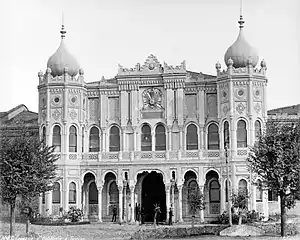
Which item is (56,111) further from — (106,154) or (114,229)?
(114,229)

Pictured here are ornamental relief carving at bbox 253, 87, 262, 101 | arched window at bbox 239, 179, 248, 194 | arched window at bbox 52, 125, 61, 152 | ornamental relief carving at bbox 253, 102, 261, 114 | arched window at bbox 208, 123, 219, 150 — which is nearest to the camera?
arched window at bbox 239, 179, 248, 194

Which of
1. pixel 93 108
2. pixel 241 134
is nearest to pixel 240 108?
pixel 241 134

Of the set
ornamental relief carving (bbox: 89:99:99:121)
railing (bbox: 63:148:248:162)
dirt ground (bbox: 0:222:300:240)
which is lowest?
dirt ground (bbox: 0:222:300:240)

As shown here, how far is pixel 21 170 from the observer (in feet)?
130

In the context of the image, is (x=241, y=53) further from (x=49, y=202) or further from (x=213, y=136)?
(x=49, y=202)

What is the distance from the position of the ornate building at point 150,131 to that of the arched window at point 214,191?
7 centimetres

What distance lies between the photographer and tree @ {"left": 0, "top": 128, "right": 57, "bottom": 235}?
39.2 m

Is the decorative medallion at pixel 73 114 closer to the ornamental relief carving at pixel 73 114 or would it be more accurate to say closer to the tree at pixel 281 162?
the ornamental relief carving at pixel 73 114

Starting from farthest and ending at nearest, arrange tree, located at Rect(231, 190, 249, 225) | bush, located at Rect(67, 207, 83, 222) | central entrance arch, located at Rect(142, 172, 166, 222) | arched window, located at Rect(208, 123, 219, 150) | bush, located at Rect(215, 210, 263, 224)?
central entrance arch, located at Rect(142, 172, 166, 222), arched window, located at Rect(208, 123, 219, 150), bush, located at Rect(67, 207, 83, 222), bush, located at Rect(215, 210, 263, 224), tree, located at Rect(231, 190, 249, 225)

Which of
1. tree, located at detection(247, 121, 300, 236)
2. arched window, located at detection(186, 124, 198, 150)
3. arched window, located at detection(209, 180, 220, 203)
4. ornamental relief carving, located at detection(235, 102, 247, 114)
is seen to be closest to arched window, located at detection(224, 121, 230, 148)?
ornamental relief carving, located at detection(235, 102, 247, 114)

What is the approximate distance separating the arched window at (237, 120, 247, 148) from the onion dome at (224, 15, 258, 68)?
176 inches

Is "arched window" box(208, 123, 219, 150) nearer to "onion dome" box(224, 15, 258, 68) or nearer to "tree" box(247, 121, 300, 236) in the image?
"onion dome" box(224, 15, 258, 68)

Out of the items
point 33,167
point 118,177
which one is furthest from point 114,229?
point 33,167

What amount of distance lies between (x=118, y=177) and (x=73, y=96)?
6.97m
